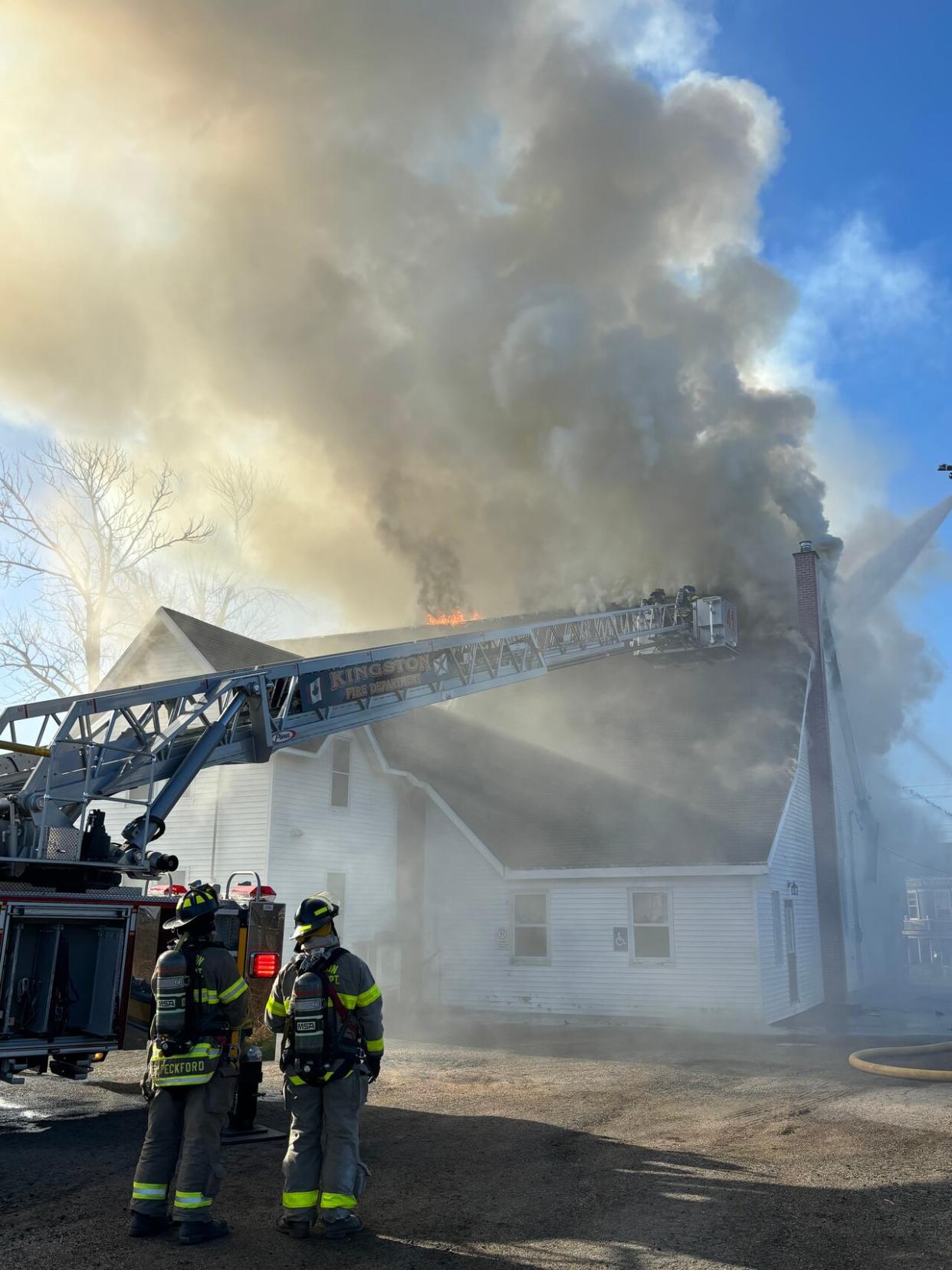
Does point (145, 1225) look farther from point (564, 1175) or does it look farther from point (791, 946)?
point (791, 946)

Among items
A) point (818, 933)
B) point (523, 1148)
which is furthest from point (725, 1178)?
point (818, 933)

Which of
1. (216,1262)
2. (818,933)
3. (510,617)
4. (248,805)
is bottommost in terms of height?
(216,1262)

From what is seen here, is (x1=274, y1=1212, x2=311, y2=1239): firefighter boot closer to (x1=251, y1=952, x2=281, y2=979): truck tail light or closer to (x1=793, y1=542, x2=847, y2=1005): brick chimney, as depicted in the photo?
(x1=251, y1=952, x2=281, y2=979): truck tail light

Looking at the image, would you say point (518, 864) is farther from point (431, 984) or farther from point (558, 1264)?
point (558, 1264)

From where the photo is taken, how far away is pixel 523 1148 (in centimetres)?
713

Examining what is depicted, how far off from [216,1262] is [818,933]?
1732cm

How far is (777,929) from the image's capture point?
16.9 metres

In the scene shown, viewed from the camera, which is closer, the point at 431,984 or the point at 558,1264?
the point at 558,1264

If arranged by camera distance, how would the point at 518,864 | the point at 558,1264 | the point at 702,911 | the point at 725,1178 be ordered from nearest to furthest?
the point at 558,1264 < the point at 725,1178 < the point at 702,911 < the point at 518,864

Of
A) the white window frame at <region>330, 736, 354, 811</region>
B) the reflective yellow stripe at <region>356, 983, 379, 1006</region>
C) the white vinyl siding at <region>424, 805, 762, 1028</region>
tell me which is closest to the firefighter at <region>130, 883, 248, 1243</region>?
the reflective yellow stripe at <region>356, 983, 379, 1006</region>

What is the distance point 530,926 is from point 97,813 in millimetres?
11507

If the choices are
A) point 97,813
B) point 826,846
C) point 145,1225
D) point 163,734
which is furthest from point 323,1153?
point 826,846

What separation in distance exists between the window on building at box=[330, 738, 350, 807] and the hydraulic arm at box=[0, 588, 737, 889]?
14.5 feet

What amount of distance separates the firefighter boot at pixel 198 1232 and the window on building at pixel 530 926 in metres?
13.1
